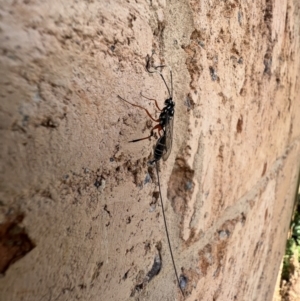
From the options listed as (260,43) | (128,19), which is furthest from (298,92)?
(128,19)

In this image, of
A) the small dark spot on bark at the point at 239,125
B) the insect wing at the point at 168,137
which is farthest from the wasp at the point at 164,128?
the small dark spot on bark at the point at 239,125

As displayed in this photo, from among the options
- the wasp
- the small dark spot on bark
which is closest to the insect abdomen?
the wasp

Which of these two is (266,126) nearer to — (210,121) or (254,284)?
(210,121)

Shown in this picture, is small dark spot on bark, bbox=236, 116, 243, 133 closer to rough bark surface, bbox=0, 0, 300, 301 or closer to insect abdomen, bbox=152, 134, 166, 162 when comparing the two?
rough bark surface, bbox=0, 0, 300, 301

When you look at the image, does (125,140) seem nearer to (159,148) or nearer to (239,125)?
(159,148)

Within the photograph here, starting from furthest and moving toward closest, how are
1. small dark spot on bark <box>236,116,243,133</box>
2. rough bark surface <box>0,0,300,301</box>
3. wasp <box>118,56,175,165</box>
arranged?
small dark spot on bark <box>236,116,243,133</box> < wasp <box>118,56,175,165</box> < rough bark surface <box>0,0,300,301</box>

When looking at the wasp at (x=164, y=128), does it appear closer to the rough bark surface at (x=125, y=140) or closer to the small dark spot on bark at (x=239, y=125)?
the rough bark surface at (x=125, y=140)

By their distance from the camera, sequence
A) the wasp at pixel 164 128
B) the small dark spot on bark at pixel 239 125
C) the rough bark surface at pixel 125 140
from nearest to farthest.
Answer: the rough bark surface at pixel 125 140, the wasp at pixel 164 128, the small dark spot on bark at pixel 239 125

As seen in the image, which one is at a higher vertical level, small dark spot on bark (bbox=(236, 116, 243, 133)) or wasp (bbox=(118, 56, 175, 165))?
wasp (bbox=(118, 56, 175, 165))
